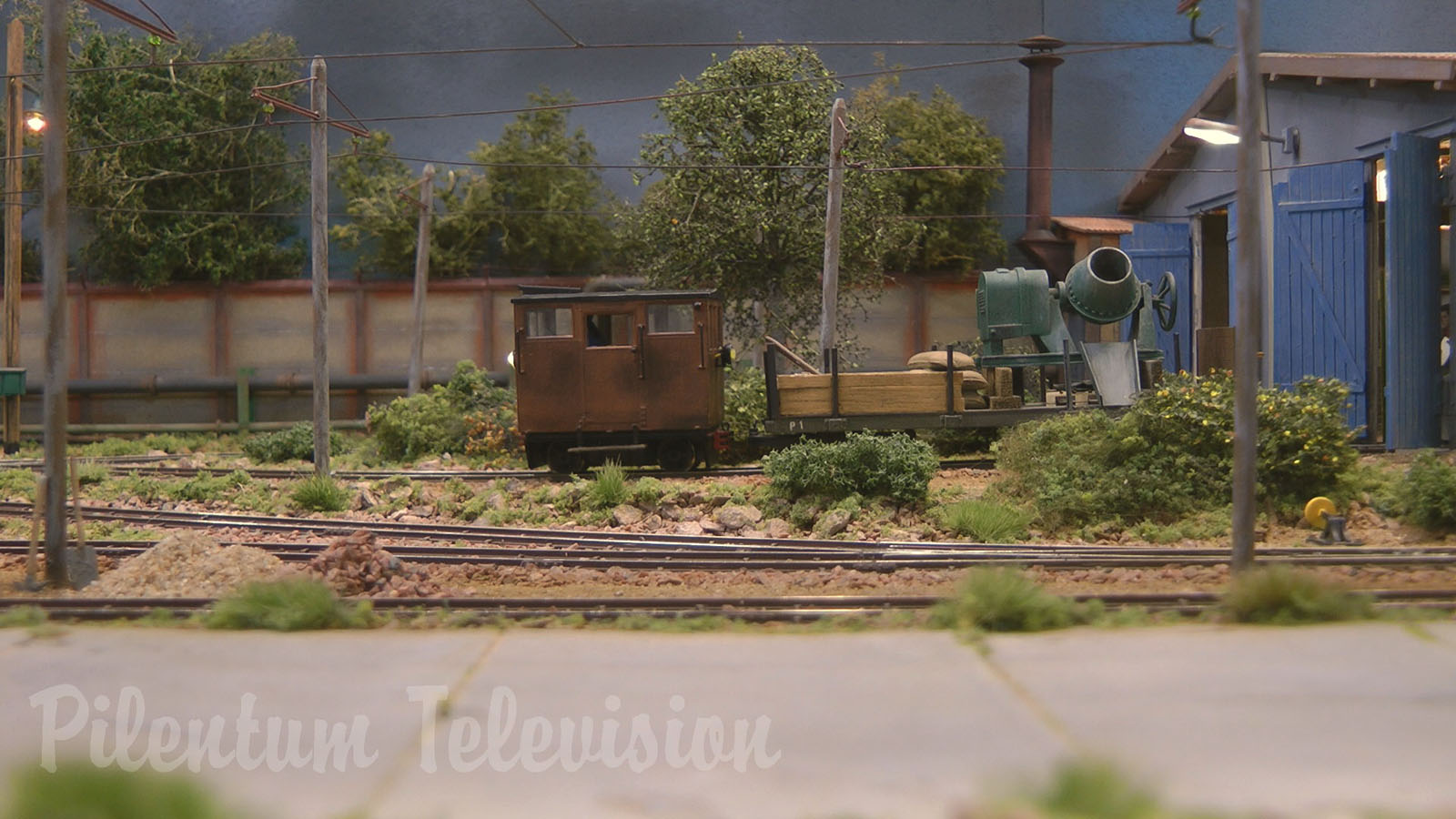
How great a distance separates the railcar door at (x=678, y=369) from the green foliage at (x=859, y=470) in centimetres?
301

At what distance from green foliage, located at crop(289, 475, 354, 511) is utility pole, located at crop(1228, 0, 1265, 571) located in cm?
1171

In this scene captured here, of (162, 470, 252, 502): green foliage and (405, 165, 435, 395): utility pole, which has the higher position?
(405, 165, 435, 395): utility pole

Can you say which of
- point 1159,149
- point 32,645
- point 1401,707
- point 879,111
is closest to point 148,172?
point 879,111

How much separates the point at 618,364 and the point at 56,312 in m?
8.58

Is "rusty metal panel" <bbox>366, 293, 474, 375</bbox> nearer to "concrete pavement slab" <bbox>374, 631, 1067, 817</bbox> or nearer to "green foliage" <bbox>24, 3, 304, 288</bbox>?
"green foliage" <bbox>24, 3, 304, 288</bbox>

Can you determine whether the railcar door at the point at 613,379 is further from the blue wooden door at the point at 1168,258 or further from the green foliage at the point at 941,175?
the green foliage at the point at 941,175

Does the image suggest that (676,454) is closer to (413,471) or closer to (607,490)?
(607,490)

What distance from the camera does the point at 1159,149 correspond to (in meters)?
25.5

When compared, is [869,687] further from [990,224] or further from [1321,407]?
[990,224]

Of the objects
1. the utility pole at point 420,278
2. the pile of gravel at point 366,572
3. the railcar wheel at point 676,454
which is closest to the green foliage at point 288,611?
the pile of gravel at point 366,572

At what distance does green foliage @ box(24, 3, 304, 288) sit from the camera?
2903 cm

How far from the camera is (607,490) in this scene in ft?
49.7

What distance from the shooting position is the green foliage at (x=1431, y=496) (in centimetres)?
1168

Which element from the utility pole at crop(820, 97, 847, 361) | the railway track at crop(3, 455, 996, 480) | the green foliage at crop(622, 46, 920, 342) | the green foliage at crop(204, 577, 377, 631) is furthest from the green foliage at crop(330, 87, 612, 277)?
the green foliage at crop(204, 577, 377, 631)
